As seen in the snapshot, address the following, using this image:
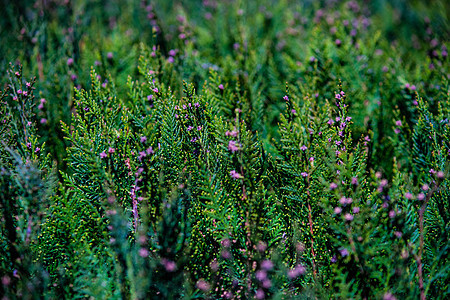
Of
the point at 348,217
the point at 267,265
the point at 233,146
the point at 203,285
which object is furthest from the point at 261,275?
the point at 233,146

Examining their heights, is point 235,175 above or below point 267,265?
above

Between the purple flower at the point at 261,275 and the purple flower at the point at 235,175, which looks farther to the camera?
the purple flower at the point at 235,175

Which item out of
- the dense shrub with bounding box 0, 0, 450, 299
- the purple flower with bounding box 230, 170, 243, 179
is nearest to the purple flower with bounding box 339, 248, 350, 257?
the dense shrub with bounding box 0, 0, 450, 299

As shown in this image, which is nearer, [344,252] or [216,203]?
[344,252]

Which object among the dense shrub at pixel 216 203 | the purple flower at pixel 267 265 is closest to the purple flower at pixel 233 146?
the dense shrub at pixel 216 203

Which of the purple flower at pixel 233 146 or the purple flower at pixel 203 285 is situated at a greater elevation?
the purple flower at pixel 233 146

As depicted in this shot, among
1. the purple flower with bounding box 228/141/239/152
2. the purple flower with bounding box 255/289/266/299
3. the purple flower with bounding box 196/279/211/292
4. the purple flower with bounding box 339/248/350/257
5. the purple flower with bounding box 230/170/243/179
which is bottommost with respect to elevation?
the purple flower with bounding box 339/248/350/257

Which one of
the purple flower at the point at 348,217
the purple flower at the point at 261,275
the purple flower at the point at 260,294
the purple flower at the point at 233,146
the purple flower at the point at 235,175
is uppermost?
the purple flower at the point at 233,146

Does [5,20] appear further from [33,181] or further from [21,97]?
[33,181]

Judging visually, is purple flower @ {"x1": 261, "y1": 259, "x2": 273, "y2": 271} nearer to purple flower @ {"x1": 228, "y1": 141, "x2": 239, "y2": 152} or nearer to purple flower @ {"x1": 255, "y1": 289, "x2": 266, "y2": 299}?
purple flower @ {"x1": 255, "y1": 289, "x2": 266, "y2": 299}

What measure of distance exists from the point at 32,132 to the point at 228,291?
102 cm

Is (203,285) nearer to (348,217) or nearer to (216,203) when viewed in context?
(216,203)

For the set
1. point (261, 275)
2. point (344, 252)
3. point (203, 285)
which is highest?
point (203, 285)

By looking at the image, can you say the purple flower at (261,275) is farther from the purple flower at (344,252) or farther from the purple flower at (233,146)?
the purple flower at (233,146)
